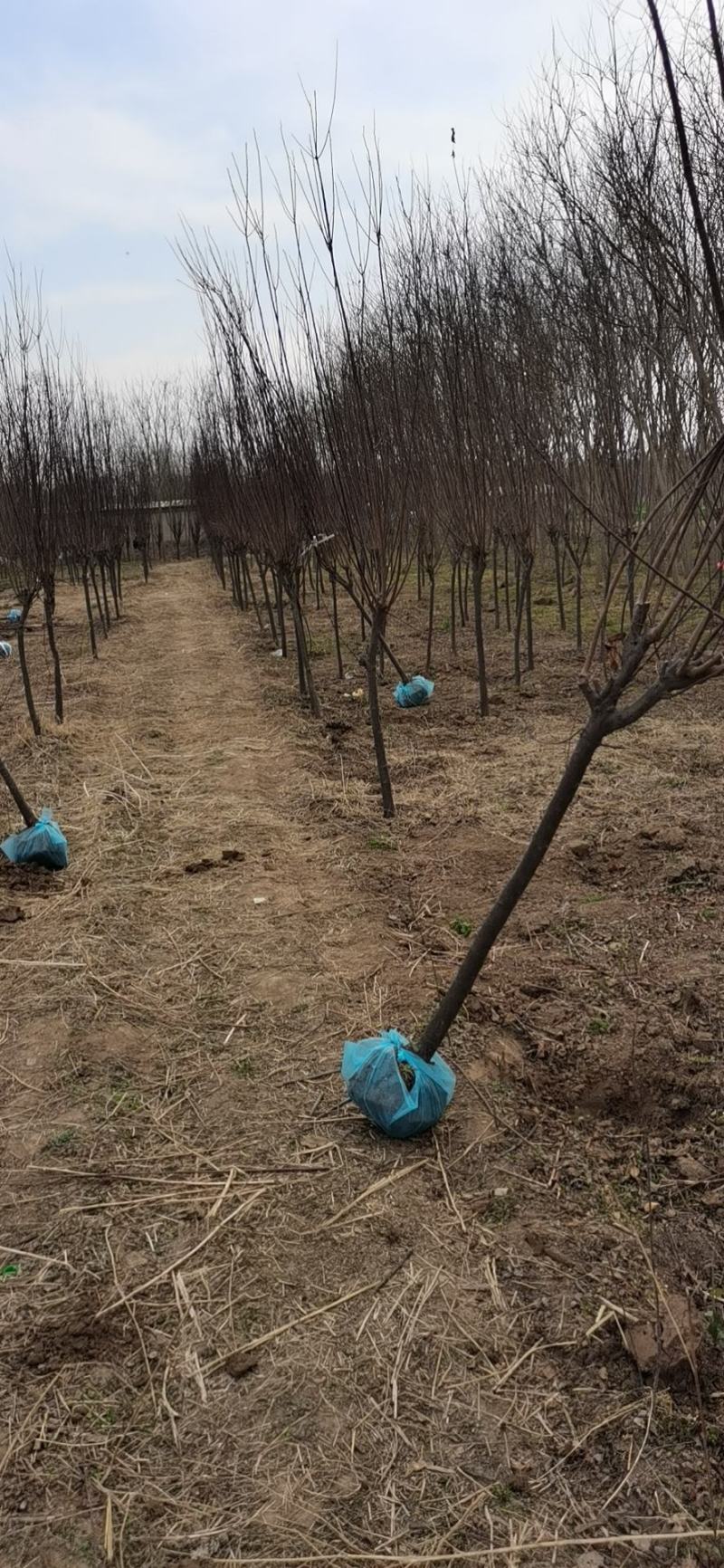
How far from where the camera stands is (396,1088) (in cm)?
243

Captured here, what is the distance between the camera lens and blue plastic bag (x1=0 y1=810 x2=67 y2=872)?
4473mm

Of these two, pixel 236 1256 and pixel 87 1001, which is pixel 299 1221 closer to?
pixel 236 1256

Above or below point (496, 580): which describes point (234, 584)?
above

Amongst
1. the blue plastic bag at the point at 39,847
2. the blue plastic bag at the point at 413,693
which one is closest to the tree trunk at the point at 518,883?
the blue plastic bag at the point at 39,847

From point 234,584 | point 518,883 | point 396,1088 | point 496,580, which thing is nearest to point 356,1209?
point 396,1088

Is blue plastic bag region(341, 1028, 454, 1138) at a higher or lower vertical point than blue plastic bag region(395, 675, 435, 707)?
lower

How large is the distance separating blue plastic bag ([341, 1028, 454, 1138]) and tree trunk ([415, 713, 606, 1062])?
3.0 inches

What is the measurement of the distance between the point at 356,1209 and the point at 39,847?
2.82m

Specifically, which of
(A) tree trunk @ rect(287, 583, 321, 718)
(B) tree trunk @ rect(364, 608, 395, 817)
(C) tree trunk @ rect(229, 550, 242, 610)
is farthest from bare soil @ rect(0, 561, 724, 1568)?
(C) tree trunk @ rect(229, 550, 242, 610)

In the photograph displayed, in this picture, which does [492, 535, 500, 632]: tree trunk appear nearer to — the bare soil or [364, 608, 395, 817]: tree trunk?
[364, 608, 395, 817]: tree trunk

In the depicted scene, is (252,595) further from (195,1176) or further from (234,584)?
(195,1176)

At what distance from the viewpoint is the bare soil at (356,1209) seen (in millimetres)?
1586

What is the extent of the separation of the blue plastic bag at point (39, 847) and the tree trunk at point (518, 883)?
2.56 m

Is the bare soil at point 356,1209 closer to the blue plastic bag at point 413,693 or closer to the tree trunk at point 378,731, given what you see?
the tree trunk at point 378,731
